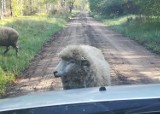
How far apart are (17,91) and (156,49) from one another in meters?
9.35

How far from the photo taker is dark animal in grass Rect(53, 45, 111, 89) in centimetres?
662

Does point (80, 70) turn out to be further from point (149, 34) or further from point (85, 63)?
point (149, 34)

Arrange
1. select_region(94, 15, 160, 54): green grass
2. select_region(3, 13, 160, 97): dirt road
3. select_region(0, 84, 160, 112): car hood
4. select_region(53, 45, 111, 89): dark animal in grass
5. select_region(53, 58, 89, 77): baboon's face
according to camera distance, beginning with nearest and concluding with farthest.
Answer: select_region(0, 84, 160, 112): car hood, select_region(53, 45, 111, 89): dark animal in grass, select_region(53, 58, 89, 77): baboon's face, select_region(3, 13, 160, 97): dirt road, select_region(94, 15, 160, 54): green grass

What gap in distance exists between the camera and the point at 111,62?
14.4 m

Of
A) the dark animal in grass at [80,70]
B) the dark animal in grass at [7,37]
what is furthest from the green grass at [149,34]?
the dark animal in grass at [80,70]

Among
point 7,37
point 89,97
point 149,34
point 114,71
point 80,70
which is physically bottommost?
point 149,34

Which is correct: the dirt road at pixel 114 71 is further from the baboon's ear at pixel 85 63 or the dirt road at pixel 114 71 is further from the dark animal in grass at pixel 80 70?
the baboon's ear at pixel 85 63

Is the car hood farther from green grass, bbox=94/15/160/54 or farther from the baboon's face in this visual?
green grass, bbox=94/15/160/54

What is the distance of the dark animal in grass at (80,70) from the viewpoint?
6.62 metres

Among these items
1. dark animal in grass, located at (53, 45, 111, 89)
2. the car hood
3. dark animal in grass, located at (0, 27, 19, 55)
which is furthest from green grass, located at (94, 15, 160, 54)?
the car hood

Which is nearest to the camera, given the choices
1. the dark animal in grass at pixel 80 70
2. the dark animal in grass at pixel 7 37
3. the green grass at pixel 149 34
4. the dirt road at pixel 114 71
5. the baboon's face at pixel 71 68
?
the dark animal in grass at pixel 80 70

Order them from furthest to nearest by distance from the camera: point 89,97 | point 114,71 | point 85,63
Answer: point 114,71 < point 85,63 < point 89,97

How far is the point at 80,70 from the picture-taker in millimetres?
6734

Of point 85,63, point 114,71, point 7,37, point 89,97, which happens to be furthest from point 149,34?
point 89,97
